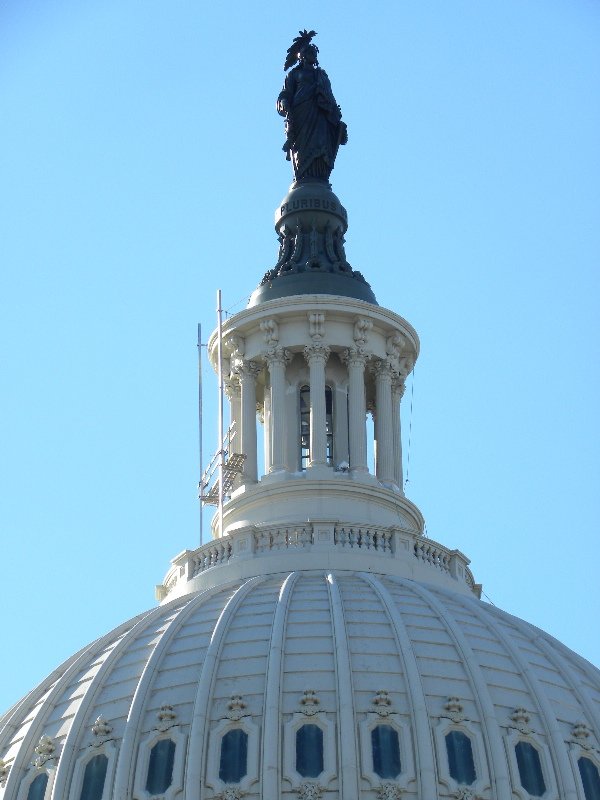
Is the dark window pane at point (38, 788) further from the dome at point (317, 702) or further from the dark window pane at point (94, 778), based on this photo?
the dark window pane at point (94, 778)

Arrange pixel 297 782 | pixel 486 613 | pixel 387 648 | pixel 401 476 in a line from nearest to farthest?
pixel 297 782
pixel 387 648
pixel 486 613
pixel 401 476

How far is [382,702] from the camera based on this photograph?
216 ft

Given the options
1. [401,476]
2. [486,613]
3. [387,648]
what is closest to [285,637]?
[387,648]

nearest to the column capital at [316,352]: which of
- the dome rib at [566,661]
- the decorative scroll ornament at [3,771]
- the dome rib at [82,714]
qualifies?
the dome rib at [566,661]

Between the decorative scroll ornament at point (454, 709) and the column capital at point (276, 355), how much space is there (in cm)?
1894

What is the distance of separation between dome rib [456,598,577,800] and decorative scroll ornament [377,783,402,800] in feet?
14.8

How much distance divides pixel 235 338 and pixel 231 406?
93.0 inches

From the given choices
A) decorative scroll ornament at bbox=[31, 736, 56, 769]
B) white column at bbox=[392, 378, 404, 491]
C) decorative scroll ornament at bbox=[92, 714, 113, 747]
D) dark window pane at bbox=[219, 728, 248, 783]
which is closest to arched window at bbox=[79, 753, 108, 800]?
decorative scroll ornament at bbox=[92, 714, 113, 747]

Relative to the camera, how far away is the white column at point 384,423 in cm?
8169

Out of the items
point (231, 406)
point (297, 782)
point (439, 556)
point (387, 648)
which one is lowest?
point (297, 782)

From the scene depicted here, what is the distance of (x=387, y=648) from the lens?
225 ft

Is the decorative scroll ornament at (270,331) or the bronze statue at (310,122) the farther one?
the bronze statue at (310,122)

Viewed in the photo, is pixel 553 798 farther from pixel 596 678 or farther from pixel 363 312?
pixel 363 312

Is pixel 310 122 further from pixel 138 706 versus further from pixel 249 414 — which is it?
pixel 138 706
